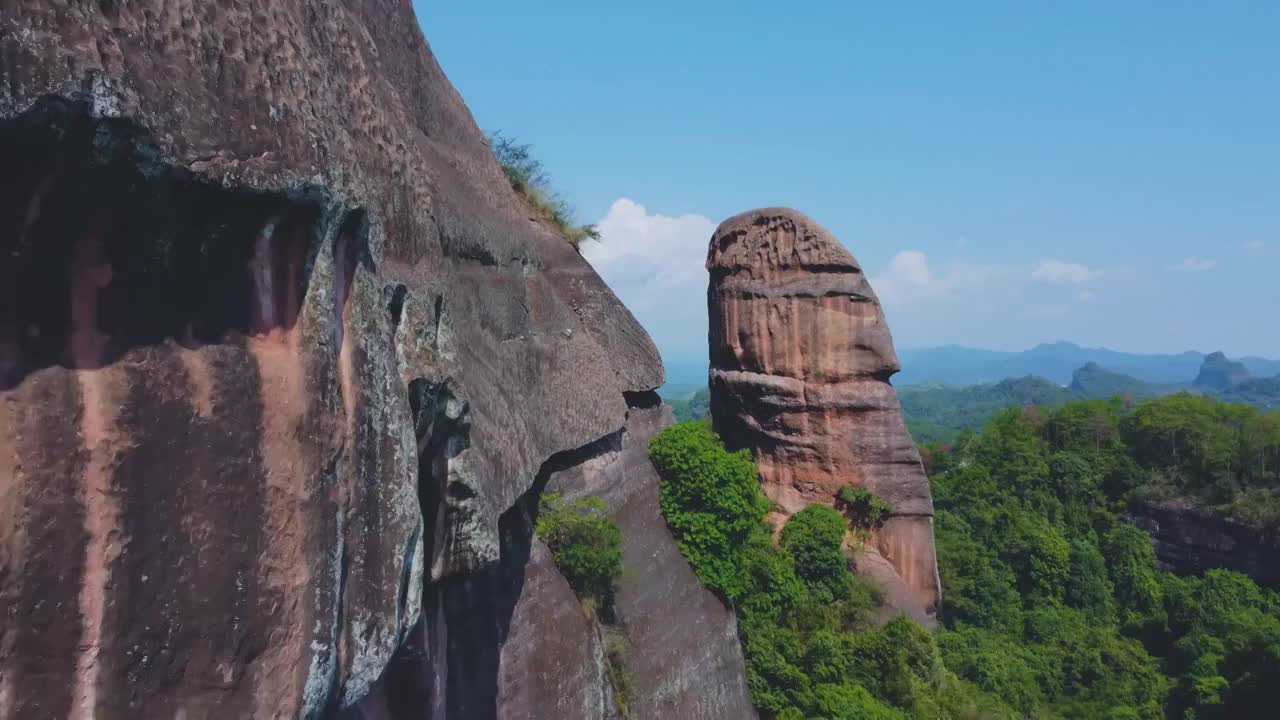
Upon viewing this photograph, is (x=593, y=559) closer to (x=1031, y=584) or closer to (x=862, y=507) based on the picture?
(x=862, y=507)

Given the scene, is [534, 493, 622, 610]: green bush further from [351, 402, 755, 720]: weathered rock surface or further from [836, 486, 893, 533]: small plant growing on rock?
[836, 486, 893, 533]: small plant growing on rock

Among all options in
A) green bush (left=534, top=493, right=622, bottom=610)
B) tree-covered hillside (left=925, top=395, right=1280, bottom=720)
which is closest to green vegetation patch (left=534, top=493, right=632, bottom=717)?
green bush (left=534, top=493, right=622, bottom=610)

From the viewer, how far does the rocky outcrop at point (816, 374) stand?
51.1ft

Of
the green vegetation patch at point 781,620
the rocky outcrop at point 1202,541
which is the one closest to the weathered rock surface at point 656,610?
the green vegetation patch at point 781,620

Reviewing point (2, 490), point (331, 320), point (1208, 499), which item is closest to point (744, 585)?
point (331, 320)

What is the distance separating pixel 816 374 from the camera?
1578 cm

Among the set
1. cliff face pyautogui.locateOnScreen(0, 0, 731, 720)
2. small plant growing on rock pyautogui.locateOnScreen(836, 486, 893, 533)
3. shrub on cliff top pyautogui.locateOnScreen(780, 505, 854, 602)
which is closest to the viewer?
cliff face pyautogui.locateOnScreen(0, 0, 731, 720)

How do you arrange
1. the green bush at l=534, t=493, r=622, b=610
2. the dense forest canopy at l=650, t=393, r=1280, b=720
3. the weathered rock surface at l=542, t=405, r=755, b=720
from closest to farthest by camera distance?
1. the green bush at l=534, t=493, r=622, b=610
2. the weathered rock surface at l=542, t=405, r=755, b=720
3. the dense forest canopy at l=650, t=393, r=1280, b=720

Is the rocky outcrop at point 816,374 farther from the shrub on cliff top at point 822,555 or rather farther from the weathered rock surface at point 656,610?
the weathered rock surface at point 656,610

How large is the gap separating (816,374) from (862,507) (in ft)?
9.91

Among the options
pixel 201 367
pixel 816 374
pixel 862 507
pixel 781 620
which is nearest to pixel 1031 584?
pixel 862 507

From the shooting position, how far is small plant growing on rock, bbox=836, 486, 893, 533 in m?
15.8

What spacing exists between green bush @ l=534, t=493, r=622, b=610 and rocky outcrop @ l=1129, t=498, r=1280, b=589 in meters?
24.8

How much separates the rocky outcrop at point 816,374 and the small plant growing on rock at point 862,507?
0.19 metres
